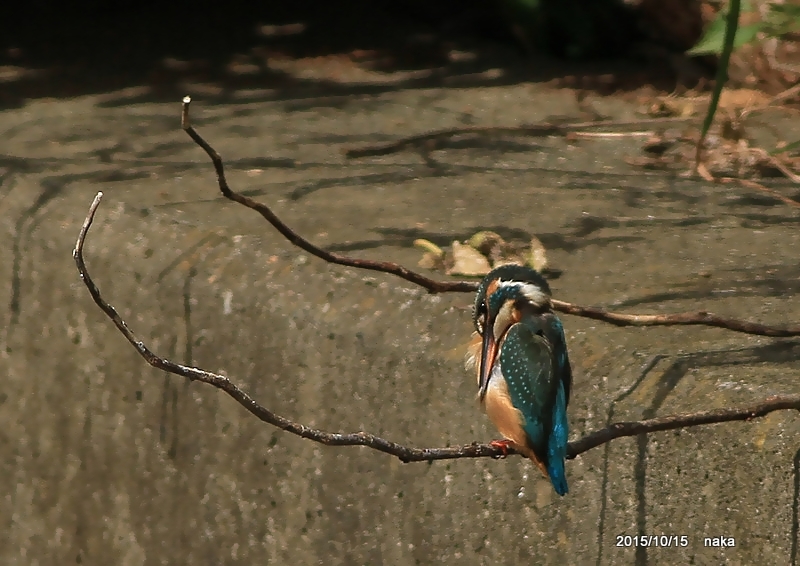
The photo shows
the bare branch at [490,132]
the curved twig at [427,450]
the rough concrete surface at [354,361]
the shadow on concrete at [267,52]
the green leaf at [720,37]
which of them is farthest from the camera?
the shadow on concrete at [267,52]

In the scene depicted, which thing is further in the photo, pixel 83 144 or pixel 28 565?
pixel 83 144

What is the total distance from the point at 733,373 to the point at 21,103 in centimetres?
315

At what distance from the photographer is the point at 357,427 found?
223 centimetres

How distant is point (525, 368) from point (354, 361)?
0.68 meters

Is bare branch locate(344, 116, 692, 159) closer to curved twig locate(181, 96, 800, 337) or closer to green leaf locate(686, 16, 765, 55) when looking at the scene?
green leaf locate(686, 16, 765, 55)

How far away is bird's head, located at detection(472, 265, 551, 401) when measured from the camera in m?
1.67

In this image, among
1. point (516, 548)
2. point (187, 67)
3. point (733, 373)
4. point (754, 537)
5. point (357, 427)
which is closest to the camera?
point (754, 537)

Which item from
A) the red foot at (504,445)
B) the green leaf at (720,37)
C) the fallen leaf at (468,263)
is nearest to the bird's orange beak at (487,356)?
the red foot at (504,445)

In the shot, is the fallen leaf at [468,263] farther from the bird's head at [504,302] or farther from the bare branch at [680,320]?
the bird's head at [504,302]

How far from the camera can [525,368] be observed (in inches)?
63.6

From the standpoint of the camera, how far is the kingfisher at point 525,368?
1584 millimetres

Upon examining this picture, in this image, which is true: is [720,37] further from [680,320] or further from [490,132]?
[680,320]

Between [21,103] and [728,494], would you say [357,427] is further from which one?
[21,103]

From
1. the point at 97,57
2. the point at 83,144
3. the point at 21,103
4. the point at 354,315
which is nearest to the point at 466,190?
the point at 354,315
